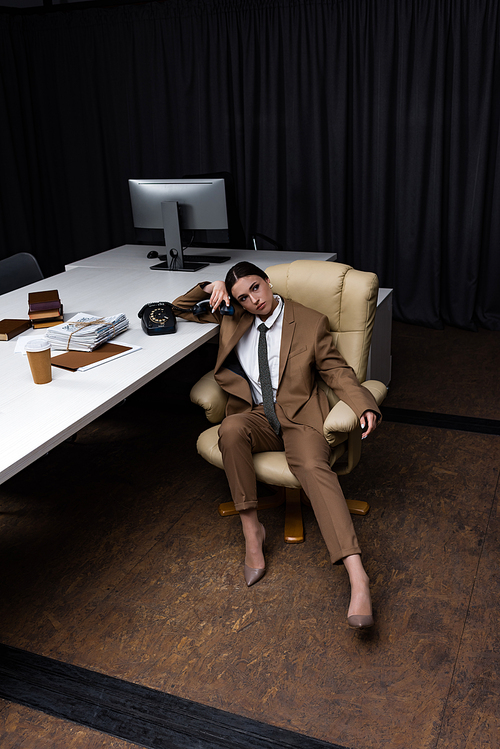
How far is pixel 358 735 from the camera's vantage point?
5.23ft

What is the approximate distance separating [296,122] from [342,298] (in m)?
2.72

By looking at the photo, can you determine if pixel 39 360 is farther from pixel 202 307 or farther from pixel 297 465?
pixel 297 465

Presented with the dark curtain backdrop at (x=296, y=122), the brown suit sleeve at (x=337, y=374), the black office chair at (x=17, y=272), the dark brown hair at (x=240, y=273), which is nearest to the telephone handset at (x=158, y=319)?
the dark brown hair at (x=240, y=273)

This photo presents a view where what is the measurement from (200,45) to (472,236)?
2.48 meters

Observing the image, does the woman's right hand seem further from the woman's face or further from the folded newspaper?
the folded newspaper

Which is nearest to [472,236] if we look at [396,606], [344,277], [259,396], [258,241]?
[258,241]

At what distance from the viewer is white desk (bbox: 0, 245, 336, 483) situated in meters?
1.64

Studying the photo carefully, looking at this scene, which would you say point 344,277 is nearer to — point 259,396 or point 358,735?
point 259,396

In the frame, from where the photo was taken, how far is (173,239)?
11.0 ft

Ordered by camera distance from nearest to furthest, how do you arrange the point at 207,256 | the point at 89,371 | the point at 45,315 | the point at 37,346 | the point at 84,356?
1. the point at 37,346
2. the point at 89,371
3. the point at 84,356
4. the point at 45,315
5. the point at 207,256

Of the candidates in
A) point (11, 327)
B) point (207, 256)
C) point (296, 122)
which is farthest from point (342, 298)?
point (296, 122)

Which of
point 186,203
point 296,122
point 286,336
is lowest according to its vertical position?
point 286,336

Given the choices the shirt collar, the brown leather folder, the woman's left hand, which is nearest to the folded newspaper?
the brown leather folder

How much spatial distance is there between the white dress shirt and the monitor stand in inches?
43.4
